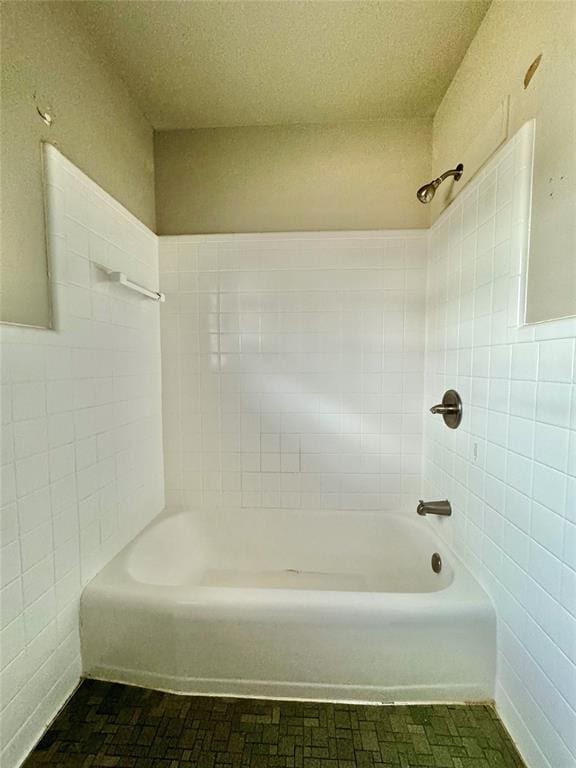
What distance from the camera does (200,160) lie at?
5.89ft

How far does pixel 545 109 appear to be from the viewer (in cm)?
89

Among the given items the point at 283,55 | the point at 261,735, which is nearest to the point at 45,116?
the point at 283,55

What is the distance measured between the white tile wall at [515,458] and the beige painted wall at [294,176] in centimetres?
44

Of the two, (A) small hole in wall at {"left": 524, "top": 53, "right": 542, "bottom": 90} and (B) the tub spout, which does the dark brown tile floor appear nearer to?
(B) the tub spout

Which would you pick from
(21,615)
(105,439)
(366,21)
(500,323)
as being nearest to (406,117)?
(366,21)

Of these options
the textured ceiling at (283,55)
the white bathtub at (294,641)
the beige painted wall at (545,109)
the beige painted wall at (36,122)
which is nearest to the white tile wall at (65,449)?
the beige painted wall at (36,122)

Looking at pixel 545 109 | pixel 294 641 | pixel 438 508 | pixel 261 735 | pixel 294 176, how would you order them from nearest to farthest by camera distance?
1. pixel 545 109
2. pixel 261 735
3. pixel 294 641
4. pixel 438 508
5. pixel 294 176

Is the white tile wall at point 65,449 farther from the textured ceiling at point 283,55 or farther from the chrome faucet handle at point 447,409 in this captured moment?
the chrome faucet handle at point 447,409

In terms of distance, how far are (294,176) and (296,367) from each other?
3.19ft

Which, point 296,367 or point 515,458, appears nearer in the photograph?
point 515,458

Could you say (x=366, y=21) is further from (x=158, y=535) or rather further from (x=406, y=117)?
(x=158, y=535)

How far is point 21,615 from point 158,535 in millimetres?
711

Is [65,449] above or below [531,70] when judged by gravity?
below

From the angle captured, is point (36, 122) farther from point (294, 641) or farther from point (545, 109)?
point (294, 641)
